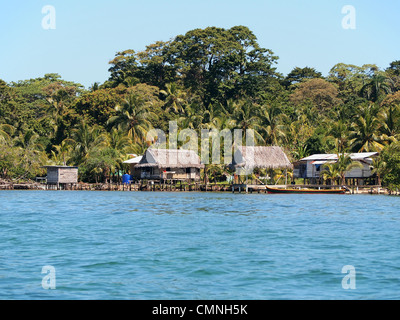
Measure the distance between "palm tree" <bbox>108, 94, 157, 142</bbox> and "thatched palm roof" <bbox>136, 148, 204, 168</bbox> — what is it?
782cm

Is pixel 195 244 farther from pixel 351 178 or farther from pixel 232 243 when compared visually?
pixel 351 178

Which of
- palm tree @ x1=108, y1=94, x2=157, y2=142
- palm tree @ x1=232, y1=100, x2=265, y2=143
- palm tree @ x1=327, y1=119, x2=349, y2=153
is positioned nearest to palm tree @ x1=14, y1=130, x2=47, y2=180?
palm tree @ x1=108, y1=94, x2=157, y2=142

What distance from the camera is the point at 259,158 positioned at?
52.2 meters

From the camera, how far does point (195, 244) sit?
57.9 ft

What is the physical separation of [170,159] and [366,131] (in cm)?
1919

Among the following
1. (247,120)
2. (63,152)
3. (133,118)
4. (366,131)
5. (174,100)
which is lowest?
(63,152)

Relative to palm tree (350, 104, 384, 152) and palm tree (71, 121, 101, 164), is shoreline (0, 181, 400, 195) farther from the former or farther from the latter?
palm tree (350, 104, 384, 152)

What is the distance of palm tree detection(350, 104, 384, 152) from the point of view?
53.8 m

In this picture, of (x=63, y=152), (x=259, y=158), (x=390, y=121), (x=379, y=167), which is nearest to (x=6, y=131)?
(x=63, y=152)

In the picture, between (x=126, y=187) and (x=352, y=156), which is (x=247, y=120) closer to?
(x=352, y=156)

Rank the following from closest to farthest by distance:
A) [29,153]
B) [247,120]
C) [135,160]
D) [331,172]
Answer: [331,172], [29,153], [135,160], [247,120]

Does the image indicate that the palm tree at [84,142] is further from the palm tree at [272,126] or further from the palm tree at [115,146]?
the palm tree at [272,126]

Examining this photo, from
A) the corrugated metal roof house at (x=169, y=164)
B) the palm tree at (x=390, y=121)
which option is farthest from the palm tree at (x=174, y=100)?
the palm tree at (x=390, y=121)
